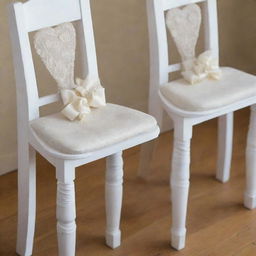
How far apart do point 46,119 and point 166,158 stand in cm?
101

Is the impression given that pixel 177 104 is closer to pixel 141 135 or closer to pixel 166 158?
pixel 141 135

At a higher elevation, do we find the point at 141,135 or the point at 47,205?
the point at 141,135

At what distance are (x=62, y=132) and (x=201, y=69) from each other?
0.65m

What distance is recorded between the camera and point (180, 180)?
2.21 metres

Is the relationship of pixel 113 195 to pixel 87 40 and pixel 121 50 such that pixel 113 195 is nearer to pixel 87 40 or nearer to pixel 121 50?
pixel 87 40

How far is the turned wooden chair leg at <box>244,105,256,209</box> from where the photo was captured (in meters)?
2.42

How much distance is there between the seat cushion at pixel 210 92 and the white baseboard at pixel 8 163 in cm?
82

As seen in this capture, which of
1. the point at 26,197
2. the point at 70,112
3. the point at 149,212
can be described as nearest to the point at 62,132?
the point at 70,112

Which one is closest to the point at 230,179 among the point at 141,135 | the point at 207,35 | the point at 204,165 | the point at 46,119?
the point at 204,165

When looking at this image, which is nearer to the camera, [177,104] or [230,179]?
[177,104]

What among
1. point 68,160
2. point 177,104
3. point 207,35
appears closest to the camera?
point 68,160

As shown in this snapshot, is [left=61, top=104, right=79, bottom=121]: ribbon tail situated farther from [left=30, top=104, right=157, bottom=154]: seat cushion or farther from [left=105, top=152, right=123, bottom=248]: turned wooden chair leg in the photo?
[left=105, top=152, right=123, bottom=248]: turned wooden chair leg

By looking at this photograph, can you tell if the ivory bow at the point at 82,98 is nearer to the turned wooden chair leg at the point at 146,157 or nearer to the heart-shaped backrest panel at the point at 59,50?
the heart-shaped backrest panel at the point at 59,50

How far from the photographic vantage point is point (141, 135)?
2041 mm
